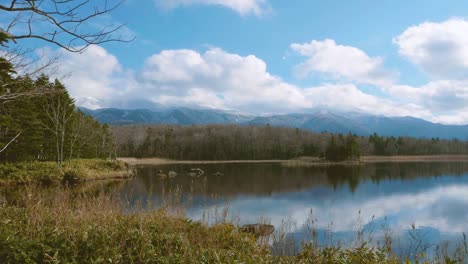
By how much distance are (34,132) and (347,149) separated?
56172 millimetres

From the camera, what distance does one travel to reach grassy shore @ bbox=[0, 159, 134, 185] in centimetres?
2252

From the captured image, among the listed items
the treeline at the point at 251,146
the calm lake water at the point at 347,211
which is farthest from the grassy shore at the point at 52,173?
the treeline at the point at 251,146

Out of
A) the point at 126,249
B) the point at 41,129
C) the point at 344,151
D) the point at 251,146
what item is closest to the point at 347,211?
the point at 126,249

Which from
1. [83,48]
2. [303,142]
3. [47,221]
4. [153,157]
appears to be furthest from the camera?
[303,142]

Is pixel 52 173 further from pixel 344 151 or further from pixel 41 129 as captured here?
pixel 344 151

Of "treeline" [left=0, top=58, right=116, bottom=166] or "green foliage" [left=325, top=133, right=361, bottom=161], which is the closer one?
"treeline" [left=0, top=58, right=116, bottom=166]

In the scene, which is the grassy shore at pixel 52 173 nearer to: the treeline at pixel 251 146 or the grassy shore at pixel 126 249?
the grassy shore at pixel 126 249

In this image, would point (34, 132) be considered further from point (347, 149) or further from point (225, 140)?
point (225, 140)

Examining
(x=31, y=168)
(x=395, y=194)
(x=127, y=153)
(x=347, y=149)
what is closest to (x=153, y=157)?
(x=127, y=153)

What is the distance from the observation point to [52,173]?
24.5 m

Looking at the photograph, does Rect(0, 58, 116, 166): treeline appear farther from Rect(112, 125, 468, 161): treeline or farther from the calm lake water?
Rect(112, 125, 468, 161): treeline

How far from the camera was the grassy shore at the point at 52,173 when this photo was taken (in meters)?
22.5

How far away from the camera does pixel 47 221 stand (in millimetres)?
6539

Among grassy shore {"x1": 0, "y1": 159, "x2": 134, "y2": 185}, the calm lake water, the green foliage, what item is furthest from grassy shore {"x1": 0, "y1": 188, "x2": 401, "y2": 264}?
the green foliage
